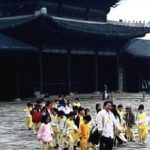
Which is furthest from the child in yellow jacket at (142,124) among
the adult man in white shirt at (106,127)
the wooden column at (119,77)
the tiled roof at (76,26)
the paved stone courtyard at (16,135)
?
the wooden column at (119,77)

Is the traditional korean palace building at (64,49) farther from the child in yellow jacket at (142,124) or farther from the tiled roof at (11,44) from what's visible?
the child in yellow jacket at (142,124)

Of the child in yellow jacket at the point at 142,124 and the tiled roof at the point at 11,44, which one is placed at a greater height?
the tiled roof at the point at 11,44

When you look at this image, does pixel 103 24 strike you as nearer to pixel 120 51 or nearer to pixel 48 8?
pixel 120 51

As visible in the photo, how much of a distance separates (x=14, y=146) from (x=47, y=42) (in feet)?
75.3

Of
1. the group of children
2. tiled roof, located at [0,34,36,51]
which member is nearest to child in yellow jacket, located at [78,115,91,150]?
the group of children

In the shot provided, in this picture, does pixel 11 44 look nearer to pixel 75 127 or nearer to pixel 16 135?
pixel 16 135

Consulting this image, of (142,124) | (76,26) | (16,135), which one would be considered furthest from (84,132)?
(76,26)

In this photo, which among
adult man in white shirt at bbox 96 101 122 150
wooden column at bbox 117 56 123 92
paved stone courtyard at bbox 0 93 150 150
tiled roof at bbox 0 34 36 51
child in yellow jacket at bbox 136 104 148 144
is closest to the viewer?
adult man in white shirt at bbox 96 101 122 150

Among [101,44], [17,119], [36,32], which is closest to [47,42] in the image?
[36,32]

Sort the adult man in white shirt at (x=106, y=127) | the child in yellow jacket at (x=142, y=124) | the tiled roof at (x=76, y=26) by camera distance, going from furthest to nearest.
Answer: the tiled roof at (x=76, y=26) → the child in yellow jacket at (x=142, y=124) → the adult man in white shirt at (x=106, y=127)

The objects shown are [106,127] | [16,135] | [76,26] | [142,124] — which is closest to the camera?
[106,127]

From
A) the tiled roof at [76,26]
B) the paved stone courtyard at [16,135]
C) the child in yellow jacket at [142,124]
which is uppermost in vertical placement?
the tiled roof at [76,26]

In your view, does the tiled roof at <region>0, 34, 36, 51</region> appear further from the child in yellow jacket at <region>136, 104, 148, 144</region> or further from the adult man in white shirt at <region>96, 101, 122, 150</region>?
the adult man in white shirt at <region>96, 101, 122, 150</region>

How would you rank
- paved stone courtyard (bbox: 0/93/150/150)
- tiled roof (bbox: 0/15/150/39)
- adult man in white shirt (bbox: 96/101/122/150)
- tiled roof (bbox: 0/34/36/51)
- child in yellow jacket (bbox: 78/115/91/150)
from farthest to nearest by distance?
1. tiled roof (bbox: 0/15/150/39)
2. tiled roof (bbox: 0/34/36/51)
3. paved stone courtyard (bbox: 0/93/150/150)
4. child in yellow jacket (bbox: 78/115/91/150)
5. adult man in white shirt (bbox: 96/101/122/150)
